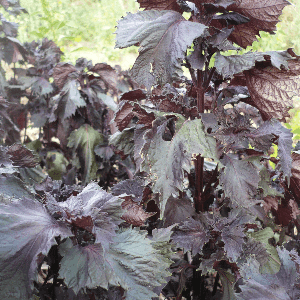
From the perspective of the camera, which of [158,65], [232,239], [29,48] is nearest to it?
[158,65]

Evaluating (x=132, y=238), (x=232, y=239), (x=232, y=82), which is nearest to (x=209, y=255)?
(x=232, y=239)

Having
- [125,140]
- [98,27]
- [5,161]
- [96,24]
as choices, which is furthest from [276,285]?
[96,24]

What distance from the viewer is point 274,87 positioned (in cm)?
94

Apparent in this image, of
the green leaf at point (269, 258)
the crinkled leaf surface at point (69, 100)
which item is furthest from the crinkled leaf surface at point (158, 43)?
the crinkled leaf surface at point (69, 100)

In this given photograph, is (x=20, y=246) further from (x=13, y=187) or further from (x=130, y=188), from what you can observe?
(x=130, y=188)

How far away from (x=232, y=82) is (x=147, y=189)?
1.60 feet

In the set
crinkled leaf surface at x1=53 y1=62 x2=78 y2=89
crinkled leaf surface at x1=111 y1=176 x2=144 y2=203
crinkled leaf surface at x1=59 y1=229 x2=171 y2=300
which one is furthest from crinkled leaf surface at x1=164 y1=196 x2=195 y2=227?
crinkled leaf surface at x1=53 y1=62 x2=78 y2=89

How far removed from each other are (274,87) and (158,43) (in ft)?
1.26

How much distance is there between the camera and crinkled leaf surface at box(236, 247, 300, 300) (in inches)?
27.6

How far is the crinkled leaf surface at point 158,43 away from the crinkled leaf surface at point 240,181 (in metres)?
0.34

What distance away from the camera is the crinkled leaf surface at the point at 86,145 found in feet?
5.82

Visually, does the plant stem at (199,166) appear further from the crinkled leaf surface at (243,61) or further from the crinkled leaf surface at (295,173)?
the crinkled leaf surface at (295,173)

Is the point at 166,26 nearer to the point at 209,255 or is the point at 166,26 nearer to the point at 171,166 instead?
the point at 171,166

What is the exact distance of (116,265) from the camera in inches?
26.2
